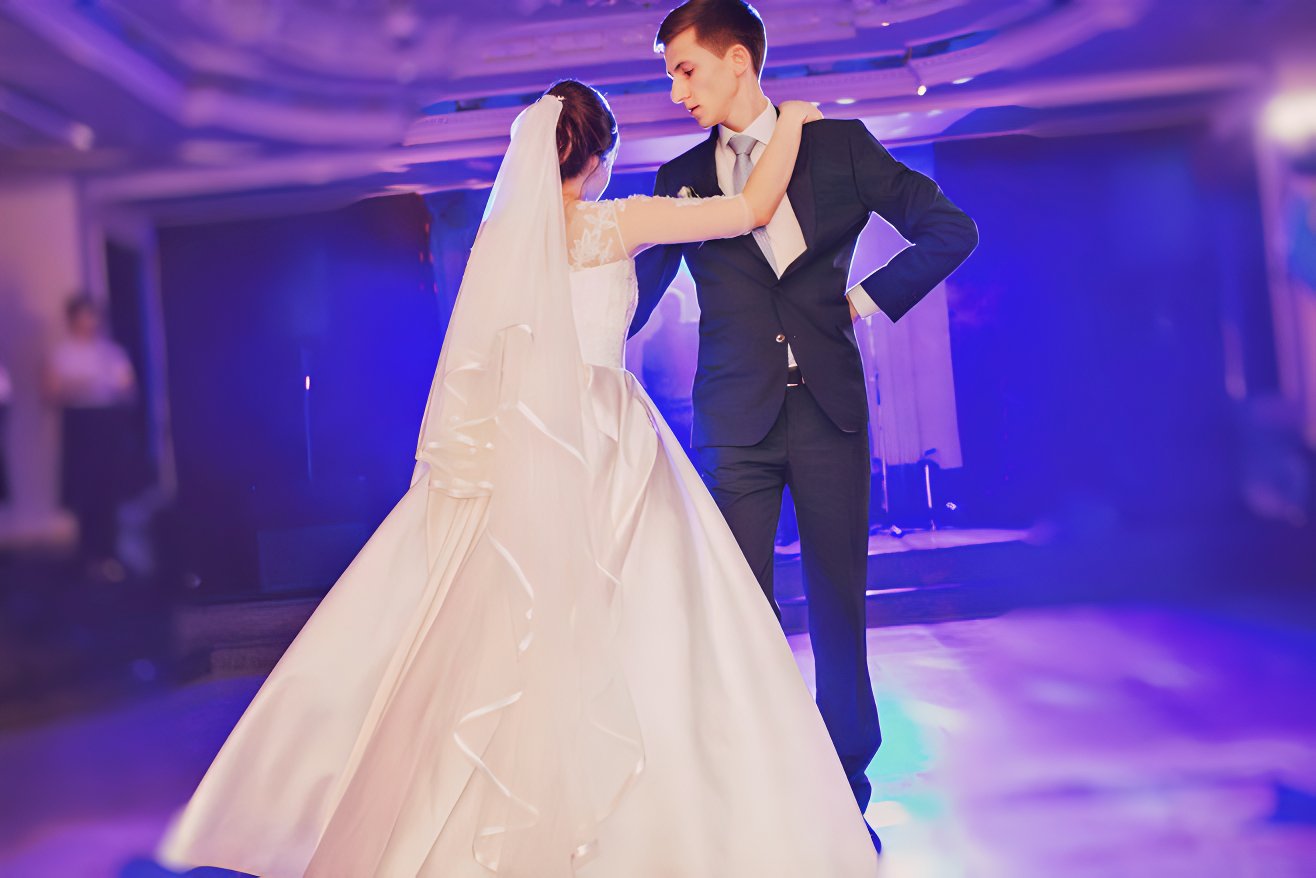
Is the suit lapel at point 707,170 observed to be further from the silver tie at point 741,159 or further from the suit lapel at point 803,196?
the suit lapel at point 803,196

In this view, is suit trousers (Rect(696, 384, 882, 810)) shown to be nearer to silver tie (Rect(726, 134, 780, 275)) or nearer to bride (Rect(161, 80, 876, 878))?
bride (Rect(161, 80, 876, 878))

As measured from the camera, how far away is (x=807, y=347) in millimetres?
2109

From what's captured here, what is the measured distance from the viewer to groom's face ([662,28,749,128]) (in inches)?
85.3

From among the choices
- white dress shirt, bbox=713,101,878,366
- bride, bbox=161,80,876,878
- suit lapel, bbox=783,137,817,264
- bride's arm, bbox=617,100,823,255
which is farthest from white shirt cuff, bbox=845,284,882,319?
bride, bbox=161,80,876,878

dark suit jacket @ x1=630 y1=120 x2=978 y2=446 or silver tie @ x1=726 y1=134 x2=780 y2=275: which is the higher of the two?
silver tie @ x1=726 y1=134 x2=780 y2=275

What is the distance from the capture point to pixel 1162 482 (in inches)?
222

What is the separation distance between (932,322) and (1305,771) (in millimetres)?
3702

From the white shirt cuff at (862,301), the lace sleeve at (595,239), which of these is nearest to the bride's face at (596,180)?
the lace sleeve at (595,239)

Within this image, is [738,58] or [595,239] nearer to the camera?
[595,239]

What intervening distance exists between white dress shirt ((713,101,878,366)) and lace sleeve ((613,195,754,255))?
0.45 feet

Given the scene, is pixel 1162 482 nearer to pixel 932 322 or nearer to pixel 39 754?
pixel 932 322

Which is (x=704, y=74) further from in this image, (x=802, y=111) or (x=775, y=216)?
(x=775, y=216)

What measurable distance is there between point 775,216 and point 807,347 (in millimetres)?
305

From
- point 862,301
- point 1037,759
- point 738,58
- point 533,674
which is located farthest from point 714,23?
point 1037,759
